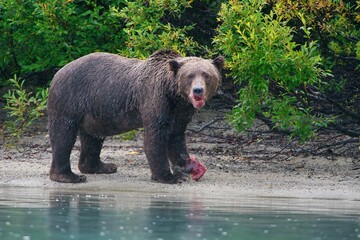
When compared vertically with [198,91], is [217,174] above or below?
below

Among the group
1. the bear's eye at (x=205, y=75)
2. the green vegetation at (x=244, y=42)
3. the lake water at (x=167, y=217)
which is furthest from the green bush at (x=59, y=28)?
the lake water at (x=167, y=217)

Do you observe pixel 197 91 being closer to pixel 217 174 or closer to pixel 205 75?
pixel 205 75

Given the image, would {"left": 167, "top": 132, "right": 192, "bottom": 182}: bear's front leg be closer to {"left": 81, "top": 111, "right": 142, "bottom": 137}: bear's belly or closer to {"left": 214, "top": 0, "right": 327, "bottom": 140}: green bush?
{"left": 81, "top": 111, "right": 142, "bottom": 137}: bear's belly

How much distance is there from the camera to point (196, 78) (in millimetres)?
11883

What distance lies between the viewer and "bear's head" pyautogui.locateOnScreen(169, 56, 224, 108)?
463 inches

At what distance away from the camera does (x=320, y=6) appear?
1259cm

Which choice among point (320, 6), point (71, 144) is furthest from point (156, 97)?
point (320, 6)

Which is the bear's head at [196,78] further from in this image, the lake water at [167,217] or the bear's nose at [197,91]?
the lake water at [167,217]

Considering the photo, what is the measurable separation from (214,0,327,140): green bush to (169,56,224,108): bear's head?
0.31 metres

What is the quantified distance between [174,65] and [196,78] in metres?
0.36

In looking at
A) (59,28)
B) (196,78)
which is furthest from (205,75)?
(59,28)

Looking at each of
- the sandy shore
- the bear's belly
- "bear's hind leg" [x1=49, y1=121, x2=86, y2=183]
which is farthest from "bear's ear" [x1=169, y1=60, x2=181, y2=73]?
"bear's hind leg" [x1=49, y1=121, x2=86, y2=183]

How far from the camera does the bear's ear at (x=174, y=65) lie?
476 inches

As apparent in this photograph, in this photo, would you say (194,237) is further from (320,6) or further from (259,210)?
(320,6)
